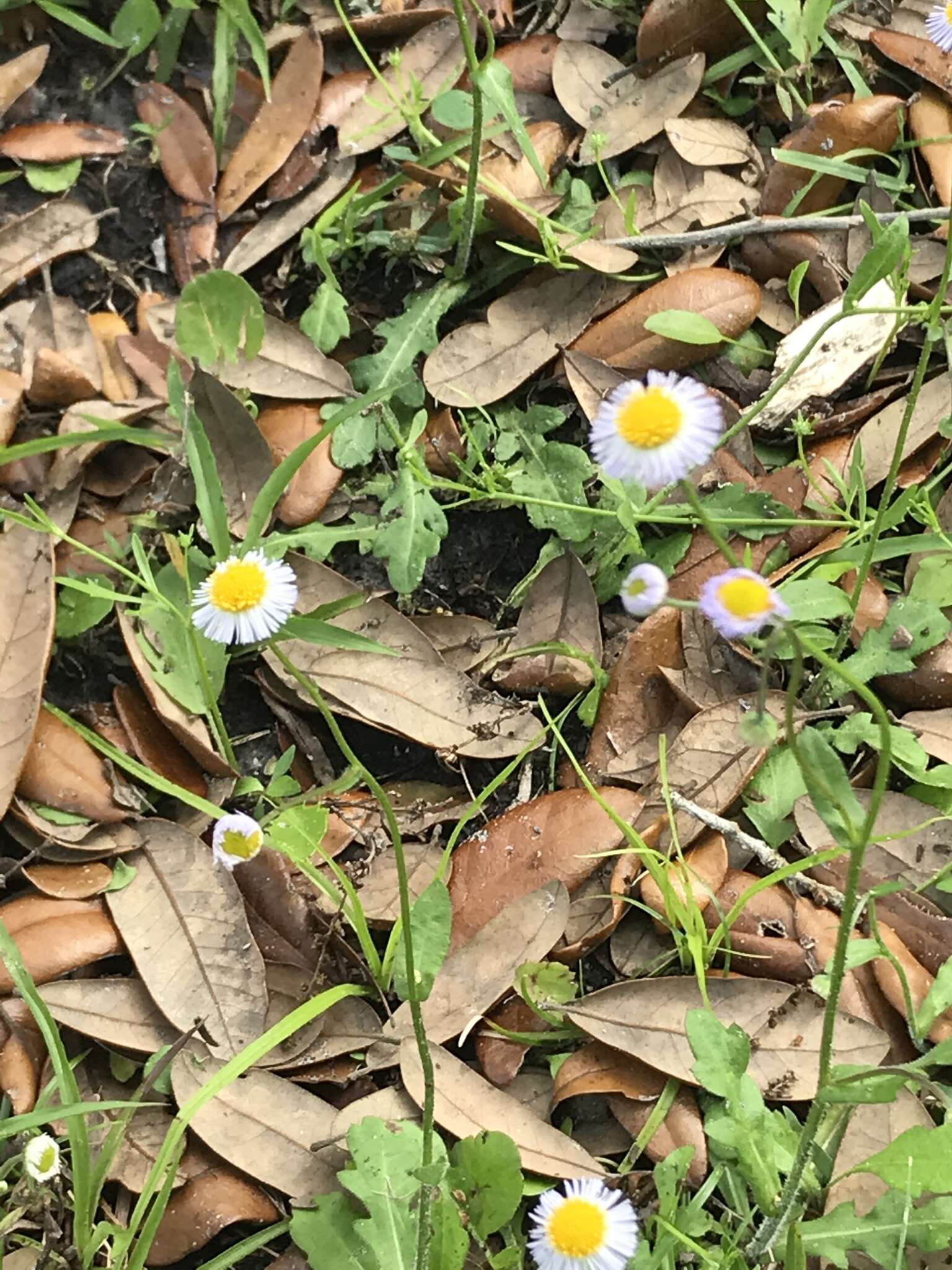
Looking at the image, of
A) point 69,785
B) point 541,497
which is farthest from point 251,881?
point 541,497

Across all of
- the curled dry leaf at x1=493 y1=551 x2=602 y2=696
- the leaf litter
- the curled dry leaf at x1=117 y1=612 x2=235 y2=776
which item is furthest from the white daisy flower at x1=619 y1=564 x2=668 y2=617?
the curled dry leaf at x1=117 y1=612 x2=235 y2=776

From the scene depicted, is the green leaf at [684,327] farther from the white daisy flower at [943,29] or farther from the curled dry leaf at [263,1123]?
the curled dry leaf at [263,1123]

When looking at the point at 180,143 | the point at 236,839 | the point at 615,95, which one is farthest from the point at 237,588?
the point at 615,95

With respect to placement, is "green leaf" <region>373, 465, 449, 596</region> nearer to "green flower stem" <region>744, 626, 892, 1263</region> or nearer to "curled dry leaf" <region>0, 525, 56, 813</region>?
"curled dry leaf" <region>0, 525, 56, 813</region>

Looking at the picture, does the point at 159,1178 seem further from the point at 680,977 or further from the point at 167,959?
the point at 680,977

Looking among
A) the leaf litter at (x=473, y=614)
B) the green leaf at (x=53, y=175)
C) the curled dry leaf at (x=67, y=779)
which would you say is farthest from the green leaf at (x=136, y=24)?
the curled dry leaf at (x=67, y=779)
